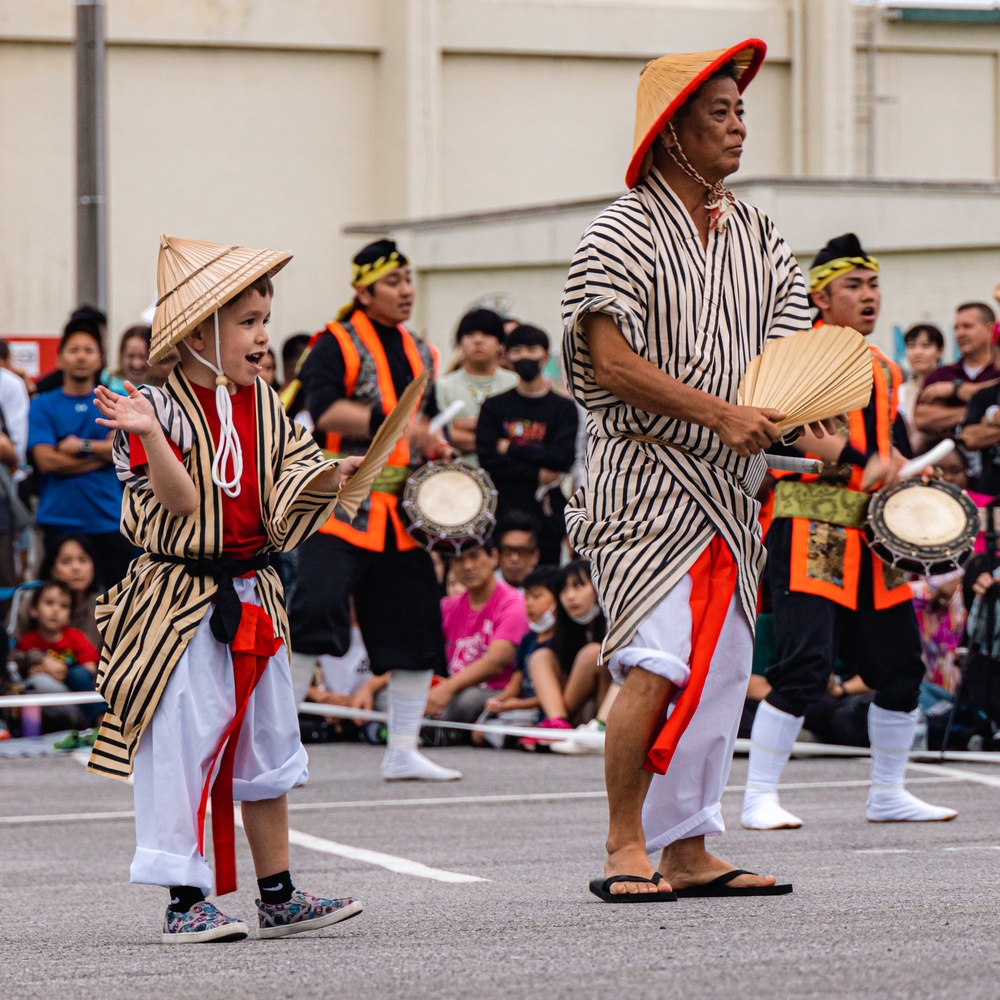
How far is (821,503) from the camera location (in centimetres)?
765

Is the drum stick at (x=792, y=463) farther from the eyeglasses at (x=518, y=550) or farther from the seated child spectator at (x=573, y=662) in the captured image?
the eyeglasses at (x=518, y=550)

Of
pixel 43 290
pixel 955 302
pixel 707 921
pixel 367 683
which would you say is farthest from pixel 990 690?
pixel 43 290

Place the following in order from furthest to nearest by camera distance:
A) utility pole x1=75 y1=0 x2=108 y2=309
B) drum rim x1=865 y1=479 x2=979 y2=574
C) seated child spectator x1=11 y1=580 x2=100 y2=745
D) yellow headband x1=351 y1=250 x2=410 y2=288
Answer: utility pole x1=75 y1=0 x2=108 y2=309, seated child spectator x1=11 y1=580 x2=100 y2=745, yellow headband x1=351 y1=250 x2=410 y2=288, drum rim x1=865 y1=479 x2=979 y2=574

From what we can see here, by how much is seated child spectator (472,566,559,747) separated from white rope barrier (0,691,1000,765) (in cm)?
13

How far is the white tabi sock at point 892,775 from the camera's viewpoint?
7.54 m

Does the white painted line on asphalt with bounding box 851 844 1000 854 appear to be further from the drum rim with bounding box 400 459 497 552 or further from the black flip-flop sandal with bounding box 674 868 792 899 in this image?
the drum rim with bounding box 400 459 497 552

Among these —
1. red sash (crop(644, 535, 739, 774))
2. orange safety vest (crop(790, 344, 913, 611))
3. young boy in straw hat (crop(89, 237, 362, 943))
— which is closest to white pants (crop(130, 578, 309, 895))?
young boy in straw hat (crop(89, 237, 362, 943))

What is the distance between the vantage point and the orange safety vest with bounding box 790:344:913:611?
24.4 ft

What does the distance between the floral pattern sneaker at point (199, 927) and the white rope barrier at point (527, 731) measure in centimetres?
516

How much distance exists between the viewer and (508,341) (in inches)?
514

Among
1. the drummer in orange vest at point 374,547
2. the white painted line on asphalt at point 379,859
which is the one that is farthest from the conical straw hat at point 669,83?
the drummer in orange vest at point 374,547

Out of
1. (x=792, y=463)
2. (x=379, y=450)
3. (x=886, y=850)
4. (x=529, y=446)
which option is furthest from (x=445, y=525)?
(x=379, y=450)

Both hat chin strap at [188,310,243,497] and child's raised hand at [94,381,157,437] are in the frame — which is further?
hat chin strap at [188,310,243,497]

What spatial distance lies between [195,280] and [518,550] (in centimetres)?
696
